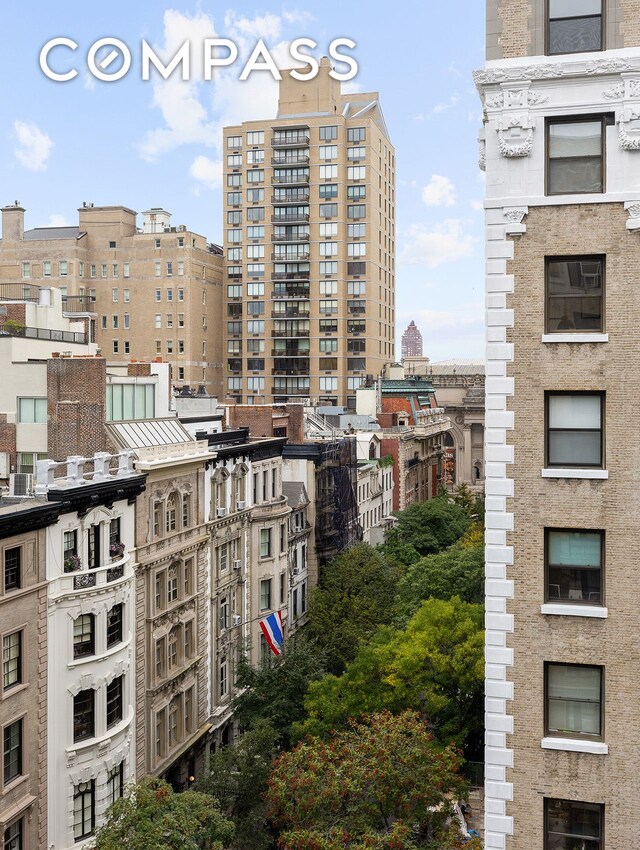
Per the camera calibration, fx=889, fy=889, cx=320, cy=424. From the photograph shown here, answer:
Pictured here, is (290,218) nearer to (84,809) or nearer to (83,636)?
(83,636)

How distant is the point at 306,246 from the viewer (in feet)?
430

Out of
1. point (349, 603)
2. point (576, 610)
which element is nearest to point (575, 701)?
point (576, 610)

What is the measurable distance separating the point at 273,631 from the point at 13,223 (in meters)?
93.4

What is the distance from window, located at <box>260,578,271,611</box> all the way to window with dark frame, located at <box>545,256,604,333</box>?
41.7 meters

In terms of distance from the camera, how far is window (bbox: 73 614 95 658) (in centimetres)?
3431

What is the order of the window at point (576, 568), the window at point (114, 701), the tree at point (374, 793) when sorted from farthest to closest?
the window at point (114, 701) → the tree at point (374, 793) → the window at point (576, 568)

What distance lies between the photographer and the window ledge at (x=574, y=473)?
1755cm

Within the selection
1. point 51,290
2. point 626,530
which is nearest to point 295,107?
point 51,290

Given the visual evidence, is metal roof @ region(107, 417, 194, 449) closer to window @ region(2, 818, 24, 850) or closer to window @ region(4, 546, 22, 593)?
window @ region(4, 546, 22, 593)

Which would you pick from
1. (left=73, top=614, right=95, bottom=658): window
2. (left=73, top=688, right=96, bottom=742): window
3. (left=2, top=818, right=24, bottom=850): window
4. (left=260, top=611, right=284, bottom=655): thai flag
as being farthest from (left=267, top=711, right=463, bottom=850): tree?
(left=260, top=611, right=284, bottom=655): thai flag

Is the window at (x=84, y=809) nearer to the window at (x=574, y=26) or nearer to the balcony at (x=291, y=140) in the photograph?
the window at (x=574, y=26)

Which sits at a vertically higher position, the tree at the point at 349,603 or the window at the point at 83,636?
the window at the point at 83,636

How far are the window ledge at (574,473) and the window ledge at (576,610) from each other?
255 centimetres

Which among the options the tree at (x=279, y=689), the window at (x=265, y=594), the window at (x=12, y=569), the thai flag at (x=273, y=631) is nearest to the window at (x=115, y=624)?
the window at (x=12, y=569)
